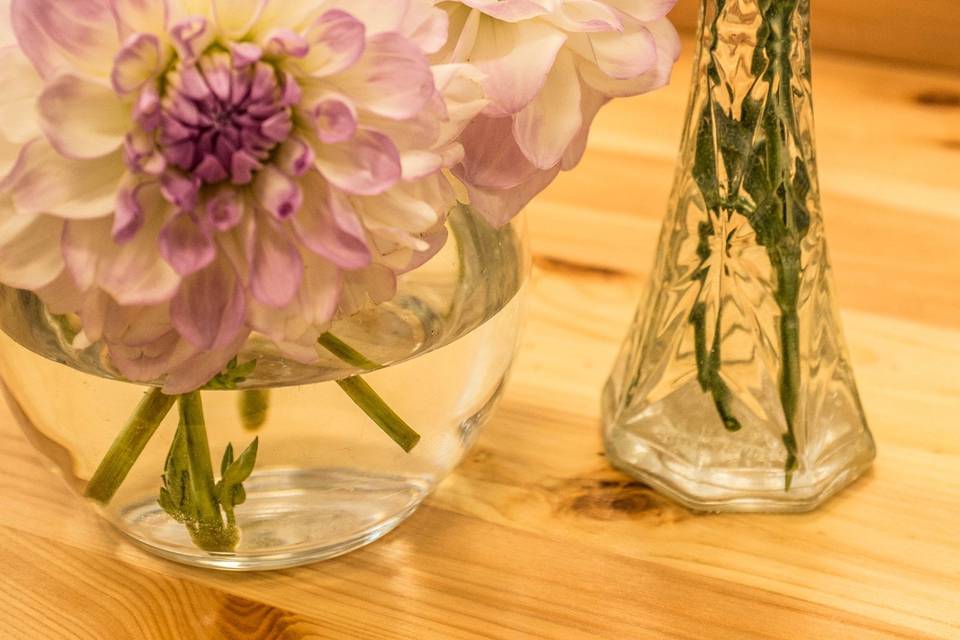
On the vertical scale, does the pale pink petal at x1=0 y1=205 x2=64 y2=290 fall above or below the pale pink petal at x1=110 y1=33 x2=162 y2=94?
below

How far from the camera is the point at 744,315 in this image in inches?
17.2

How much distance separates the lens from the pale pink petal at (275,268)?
286mm

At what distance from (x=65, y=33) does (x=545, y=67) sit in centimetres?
11

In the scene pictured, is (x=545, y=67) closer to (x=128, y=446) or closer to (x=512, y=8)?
(x=512, y=8)

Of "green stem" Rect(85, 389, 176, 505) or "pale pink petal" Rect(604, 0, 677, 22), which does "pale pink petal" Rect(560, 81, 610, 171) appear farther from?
"green stem" Rect(85, 389, 176, 505)

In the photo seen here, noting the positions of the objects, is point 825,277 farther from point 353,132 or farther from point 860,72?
point 860,72

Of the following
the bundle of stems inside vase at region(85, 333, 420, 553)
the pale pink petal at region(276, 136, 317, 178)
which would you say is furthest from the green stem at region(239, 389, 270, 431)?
the pale pink petal at region(276, 136, 317, 178)

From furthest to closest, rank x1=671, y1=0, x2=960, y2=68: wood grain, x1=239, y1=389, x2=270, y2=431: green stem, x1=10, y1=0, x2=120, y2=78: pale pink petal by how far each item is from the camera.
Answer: x1=671, y1=0, x2=960, y2=68: wood grain, x1=239, y1=389, x2=270, y2=431: green stem, x1=10, y1=0, x2=120, y2=78: pale pink petal

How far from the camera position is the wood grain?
2.80 feet

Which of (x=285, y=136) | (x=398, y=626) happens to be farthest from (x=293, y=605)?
(x=285, y=136)

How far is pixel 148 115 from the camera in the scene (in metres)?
0.27

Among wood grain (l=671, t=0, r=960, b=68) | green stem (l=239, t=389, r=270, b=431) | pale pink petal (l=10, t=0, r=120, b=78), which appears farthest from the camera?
wood grain (l=671, t=0, r=960, b=68)

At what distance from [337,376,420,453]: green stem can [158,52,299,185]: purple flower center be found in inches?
4.6

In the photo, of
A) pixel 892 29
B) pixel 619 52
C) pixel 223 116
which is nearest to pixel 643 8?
pixel 619 52
